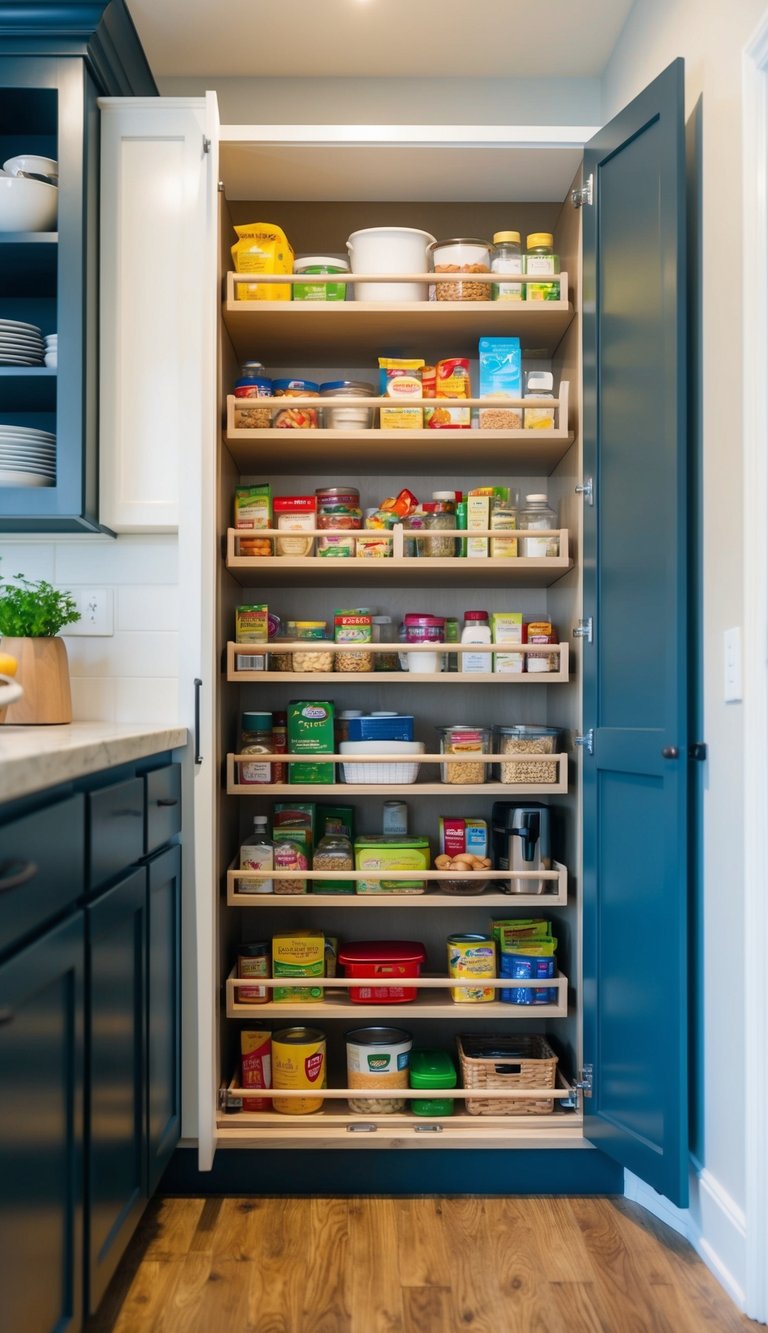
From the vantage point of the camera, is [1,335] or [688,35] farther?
[1,335]

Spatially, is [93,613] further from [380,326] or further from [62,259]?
[380,326]

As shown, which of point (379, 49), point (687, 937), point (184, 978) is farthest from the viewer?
point (379, 49)

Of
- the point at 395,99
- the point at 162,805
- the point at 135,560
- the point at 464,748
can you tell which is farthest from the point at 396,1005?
the point at 395,99

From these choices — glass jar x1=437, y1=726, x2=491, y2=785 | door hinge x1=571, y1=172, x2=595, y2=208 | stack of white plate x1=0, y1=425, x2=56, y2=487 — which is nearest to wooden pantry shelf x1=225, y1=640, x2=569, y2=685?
glass jar x1=437, y1=726, x2=491, y2=785

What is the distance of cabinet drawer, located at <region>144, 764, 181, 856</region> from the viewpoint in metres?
1.95

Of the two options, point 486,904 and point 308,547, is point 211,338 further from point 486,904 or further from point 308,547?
point 486,904

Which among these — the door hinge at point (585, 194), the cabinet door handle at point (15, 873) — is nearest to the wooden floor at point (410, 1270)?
the cabinet door handle at point (15, 873)

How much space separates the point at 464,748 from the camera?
100 inches

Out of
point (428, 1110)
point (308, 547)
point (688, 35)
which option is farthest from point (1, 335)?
point (428, 1110)

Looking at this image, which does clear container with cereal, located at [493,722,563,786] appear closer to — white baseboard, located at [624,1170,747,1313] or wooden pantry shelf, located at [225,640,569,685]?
wooden pantry shelf, located at [225,640,569,685]

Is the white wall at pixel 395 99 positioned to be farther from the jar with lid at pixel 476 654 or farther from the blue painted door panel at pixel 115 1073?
the blue painted door panel at pixel 115 1073

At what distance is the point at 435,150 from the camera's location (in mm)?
2512

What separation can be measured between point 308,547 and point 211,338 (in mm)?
532

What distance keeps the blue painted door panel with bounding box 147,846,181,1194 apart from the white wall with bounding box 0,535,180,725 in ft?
1.27
